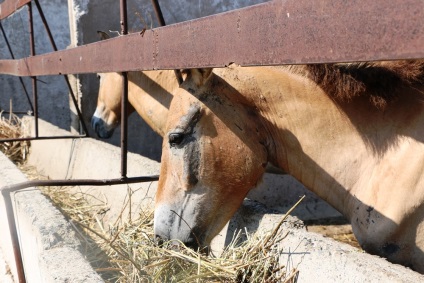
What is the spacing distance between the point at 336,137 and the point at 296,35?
1.20 meters

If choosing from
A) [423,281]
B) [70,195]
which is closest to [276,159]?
[423,281]

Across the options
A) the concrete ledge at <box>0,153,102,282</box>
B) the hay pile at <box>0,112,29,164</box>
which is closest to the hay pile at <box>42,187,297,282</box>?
the concrete ledge at <box>0,153,102,282</box>

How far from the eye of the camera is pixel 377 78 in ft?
6.09

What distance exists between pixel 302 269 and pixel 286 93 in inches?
29.5

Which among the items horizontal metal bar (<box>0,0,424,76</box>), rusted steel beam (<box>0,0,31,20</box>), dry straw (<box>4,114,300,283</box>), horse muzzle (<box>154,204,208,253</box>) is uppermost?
rusted steel beam (<box>0,0,31,20</box>)

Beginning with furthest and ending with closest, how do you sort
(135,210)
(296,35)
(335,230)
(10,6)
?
(335,230) → (10,6) → (135,210) → (296,35)

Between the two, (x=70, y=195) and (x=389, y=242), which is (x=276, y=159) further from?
(x=70, y=195)

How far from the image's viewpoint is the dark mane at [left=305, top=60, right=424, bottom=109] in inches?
71.6

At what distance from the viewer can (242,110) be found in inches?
84.5

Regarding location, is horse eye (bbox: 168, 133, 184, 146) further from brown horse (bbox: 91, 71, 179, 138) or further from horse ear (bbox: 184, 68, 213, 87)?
brown horse (bbox: 91, 71, 179, 138)

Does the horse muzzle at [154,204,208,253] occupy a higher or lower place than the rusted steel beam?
lower

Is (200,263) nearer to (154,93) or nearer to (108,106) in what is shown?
(154,93)

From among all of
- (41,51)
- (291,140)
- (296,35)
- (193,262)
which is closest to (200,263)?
(193,262)

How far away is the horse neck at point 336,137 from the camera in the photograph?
187cm
